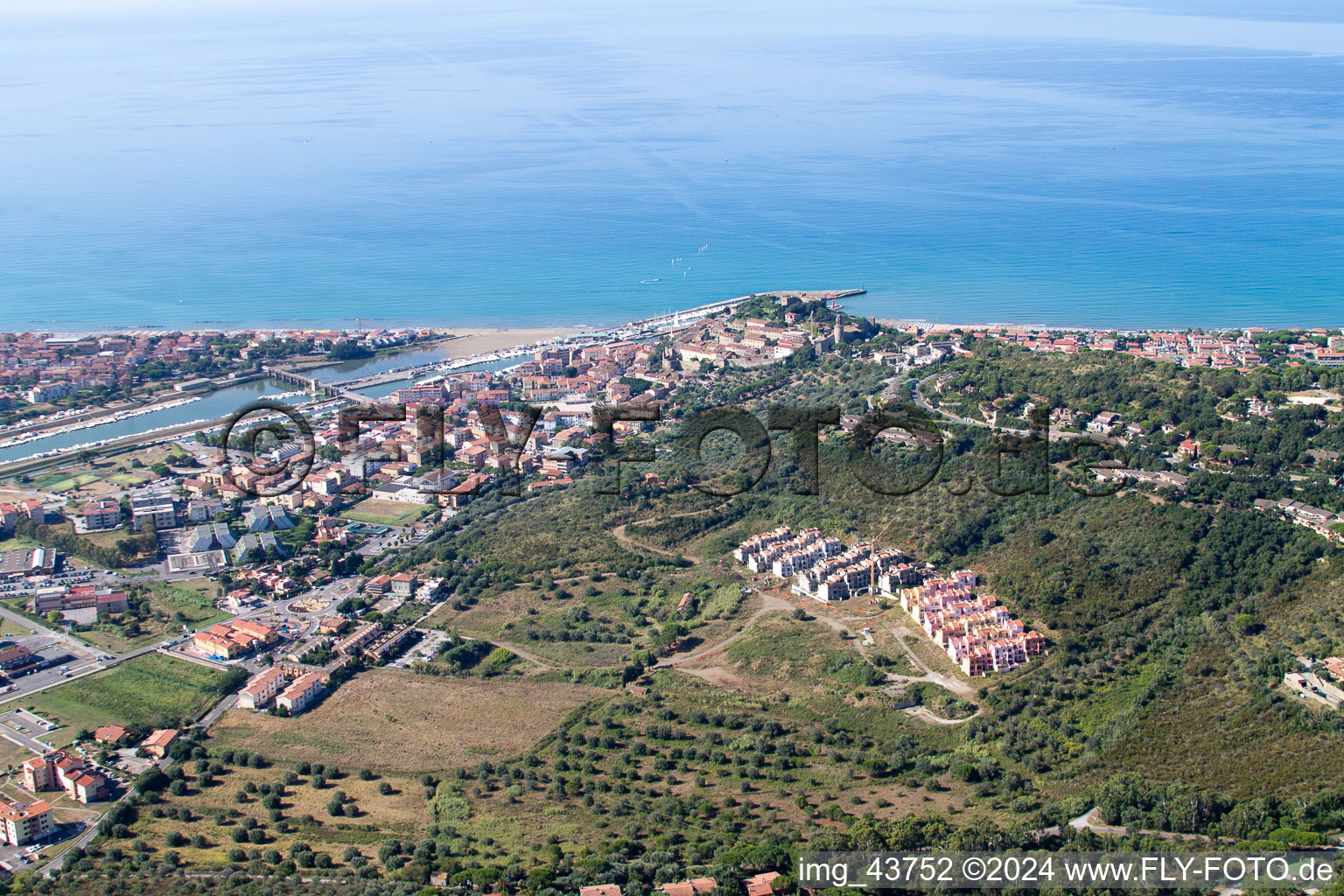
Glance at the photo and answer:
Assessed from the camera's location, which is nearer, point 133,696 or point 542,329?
point 133,696

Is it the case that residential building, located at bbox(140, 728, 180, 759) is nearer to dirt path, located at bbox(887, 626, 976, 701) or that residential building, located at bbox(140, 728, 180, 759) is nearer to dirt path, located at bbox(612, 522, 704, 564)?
dirt path, located at bbox(612, 522, 704, 564)

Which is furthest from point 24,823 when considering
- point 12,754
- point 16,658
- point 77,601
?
point 77,601

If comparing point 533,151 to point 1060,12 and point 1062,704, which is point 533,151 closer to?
point 1062,704

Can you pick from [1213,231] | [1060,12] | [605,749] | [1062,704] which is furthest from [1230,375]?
[1060,12]

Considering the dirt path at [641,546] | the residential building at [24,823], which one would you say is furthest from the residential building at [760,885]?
the dirt path at [641,546]

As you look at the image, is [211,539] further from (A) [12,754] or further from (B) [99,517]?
(A) [12,754]

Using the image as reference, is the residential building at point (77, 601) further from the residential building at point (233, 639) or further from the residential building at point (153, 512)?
the residential building at point (153, 512)

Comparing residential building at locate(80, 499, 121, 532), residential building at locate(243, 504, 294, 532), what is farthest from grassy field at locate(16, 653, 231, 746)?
residential building at locate(80, 499, 121, 532)
